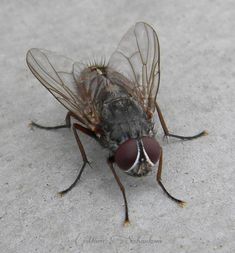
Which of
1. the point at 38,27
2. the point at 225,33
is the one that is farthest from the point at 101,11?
the point at 225,33

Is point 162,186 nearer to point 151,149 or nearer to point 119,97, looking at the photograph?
point 151,149

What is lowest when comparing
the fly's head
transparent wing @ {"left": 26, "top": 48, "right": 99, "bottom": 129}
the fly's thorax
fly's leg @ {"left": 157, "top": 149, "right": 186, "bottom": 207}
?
fly's leg @ {"left": 157, "top": 149, "right": 186, "bottom": 207}

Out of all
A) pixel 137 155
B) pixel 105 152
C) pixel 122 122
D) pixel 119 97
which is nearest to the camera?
pixel 137 155

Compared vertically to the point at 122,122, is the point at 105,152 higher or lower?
lower

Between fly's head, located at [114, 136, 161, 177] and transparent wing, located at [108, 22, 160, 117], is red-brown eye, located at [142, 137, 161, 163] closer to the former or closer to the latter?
fly's head, located at [114, 136, 161, 177]

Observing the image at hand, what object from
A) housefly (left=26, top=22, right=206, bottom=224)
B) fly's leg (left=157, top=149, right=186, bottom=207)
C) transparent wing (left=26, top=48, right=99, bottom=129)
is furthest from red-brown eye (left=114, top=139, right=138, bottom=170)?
transparent wing (left=26, top=48, right=99, bottom=129)

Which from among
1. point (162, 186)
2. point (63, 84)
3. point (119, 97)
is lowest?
point (162, 186)

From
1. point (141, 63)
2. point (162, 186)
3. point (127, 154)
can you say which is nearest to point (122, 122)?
point (127, 154)
